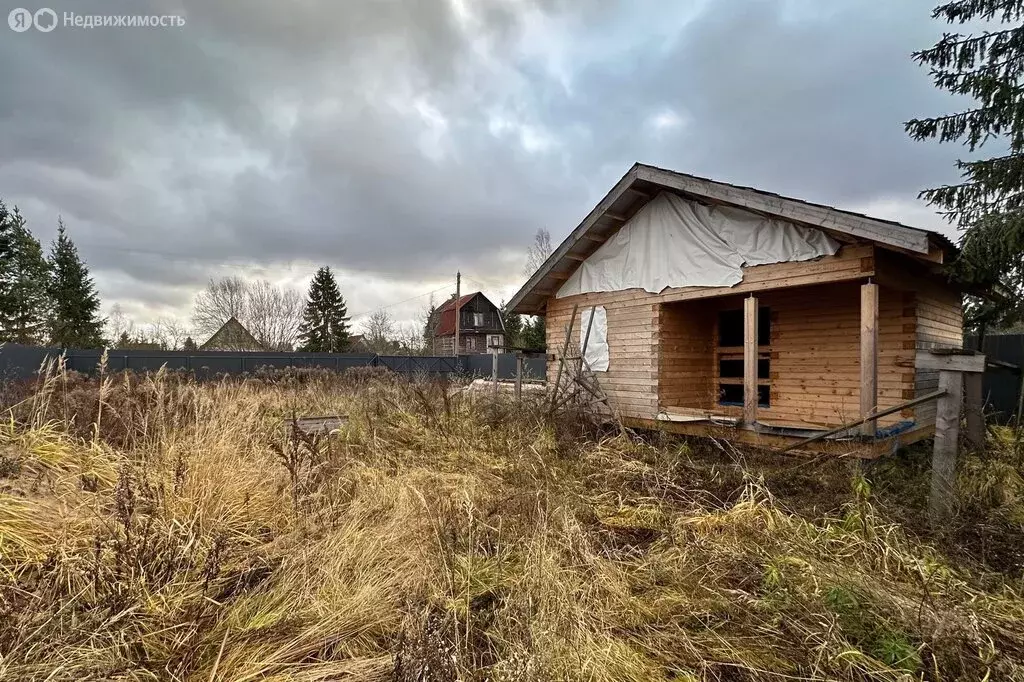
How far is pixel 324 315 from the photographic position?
3759 centimetres

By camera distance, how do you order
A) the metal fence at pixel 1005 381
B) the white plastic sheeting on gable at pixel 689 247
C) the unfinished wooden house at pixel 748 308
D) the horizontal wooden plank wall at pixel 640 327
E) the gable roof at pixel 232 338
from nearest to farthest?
the unfinished wooden house at pixel 748 308, the white plastic sheeting on gable at pixel 689 247, the horizontal wooden plank wall at pixel 640 327, the metal fence at pixel 1005 381, the gable roof at pixel 232 338

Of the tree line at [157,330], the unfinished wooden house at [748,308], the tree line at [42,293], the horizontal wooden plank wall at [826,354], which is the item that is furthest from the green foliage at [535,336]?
the tree line at [42,293]

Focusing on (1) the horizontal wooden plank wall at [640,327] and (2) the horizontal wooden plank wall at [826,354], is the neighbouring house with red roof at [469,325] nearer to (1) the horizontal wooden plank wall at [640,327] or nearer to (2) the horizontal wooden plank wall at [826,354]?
(1) the horizontal wooden plank wall at [640,327]

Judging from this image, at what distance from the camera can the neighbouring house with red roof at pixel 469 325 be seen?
37875 mm

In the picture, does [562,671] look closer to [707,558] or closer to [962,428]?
[707,558]

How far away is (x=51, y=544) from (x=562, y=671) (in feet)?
10.2

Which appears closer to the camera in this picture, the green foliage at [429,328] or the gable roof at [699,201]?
the gable roof at [699,201]

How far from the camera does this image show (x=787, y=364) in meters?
8.13

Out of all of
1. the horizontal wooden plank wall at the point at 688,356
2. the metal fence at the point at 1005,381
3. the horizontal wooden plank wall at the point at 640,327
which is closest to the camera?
the horizontal wooden plank wall at the point at 640,327

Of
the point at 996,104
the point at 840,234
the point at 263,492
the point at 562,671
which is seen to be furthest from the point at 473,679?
the point at 996,104

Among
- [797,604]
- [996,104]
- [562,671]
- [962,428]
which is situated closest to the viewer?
[562,671]

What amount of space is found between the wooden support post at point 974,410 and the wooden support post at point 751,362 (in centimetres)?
217

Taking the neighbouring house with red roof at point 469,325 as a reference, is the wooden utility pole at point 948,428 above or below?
below

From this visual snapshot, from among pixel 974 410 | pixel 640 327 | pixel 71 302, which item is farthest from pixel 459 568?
pixel 71 302
